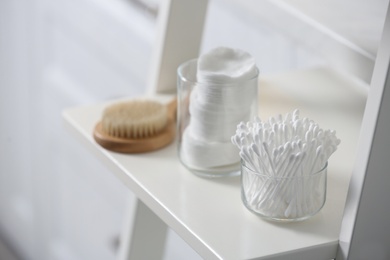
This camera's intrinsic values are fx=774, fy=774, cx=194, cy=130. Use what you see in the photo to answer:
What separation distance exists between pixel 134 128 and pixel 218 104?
0.12 m

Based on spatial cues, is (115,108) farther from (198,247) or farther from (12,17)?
(12,17)

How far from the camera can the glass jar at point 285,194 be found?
67cm

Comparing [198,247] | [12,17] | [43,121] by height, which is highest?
[198,247]

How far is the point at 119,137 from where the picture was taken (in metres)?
0.82

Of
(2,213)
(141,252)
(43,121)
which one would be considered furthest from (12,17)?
(141,252)

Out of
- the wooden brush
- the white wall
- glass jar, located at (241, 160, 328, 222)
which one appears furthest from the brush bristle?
the white wall

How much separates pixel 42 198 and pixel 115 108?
126cm

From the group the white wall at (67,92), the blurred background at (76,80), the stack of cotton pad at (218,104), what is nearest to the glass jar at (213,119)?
the stack of cotton pad at (218,104)

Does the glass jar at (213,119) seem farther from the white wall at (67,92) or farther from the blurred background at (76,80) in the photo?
the white wall at (67,92)

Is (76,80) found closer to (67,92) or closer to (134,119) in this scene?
(67,92)

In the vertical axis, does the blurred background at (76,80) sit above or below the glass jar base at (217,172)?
below

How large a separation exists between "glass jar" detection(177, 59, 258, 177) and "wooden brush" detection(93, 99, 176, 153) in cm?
5

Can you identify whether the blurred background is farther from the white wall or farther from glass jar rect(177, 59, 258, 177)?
glass jar rect(177, 59, 258, 177)

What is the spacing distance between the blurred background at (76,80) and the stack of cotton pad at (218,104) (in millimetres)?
167
